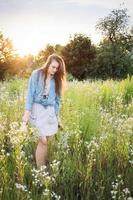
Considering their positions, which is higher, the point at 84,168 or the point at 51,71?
the point at 51,71

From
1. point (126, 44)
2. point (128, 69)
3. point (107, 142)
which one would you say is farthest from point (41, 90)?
point (126, 44)

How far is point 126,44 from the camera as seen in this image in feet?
170

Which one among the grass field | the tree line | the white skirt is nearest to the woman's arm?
the white skirt

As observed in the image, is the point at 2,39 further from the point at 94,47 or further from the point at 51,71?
the point at 51,71

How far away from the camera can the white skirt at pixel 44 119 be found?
19.4 feet

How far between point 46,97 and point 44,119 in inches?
11.7

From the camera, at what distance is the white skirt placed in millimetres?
5918

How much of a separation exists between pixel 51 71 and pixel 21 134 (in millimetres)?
1773

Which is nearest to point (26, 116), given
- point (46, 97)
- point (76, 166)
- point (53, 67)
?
point (46, 97)

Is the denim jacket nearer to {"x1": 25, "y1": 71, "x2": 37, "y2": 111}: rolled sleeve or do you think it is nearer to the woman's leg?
{"x1": 25, "y1": 71, "x2": 37, "y2": 111}: rolled sleeve

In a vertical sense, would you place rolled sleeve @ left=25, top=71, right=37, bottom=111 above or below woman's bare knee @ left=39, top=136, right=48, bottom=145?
above

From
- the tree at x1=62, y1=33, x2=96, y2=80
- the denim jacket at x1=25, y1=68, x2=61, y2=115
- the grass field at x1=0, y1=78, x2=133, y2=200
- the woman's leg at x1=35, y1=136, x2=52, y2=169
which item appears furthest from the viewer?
the tree at x1=62, y1=33, x2=96, y2=80

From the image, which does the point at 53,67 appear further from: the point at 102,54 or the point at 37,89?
the point at 102,54

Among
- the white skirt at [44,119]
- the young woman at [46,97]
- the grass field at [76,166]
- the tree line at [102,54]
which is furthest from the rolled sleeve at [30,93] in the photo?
the tree line at [102,54]
